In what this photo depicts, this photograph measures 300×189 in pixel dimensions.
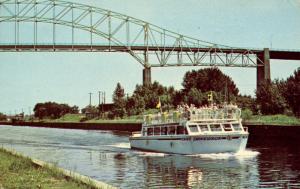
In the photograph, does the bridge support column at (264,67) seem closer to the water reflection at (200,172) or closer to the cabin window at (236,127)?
the cabin window at (236,127)

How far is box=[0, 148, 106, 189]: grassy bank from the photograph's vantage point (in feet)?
70.8

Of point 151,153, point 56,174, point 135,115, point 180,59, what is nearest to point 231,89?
point 180,59

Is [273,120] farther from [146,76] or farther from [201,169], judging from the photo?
[146,76]

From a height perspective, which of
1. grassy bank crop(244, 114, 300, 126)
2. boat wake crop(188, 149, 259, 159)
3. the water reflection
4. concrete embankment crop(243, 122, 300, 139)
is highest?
grassy bank crop(244, 114, 300, 126)

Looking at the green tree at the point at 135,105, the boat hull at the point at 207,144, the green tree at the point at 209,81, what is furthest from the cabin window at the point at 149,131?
the green tree at the point at 135,105

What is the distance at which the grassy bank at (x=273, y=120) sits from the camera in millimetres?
76562

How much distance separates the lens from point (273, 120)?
82.7 metres

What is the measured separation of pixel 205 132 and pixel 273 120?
127ft

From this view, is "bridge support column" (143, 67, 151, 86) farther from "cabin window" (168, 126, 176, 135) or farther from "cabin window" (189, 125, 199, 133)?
"cabin window" (189, 125, 199, 133)

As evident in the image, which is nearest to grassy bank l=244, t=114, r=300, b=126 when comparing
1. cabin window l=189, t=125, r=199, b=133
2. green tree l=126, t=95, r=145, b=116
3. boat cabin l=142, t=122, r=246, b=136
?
boat cabin l=142, t=122, r=246, b=136

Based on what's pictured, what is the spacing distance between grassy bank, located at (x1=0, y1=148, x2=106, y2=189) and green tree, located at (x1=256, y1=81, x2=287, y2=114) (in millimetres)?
66731

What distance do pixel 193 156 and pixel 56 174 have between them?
22773 millimetres

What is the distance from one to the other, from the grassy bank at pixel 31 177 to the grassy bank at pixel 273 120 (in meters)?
52.8

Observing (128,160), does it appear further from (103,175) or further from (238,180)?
(238,180)
